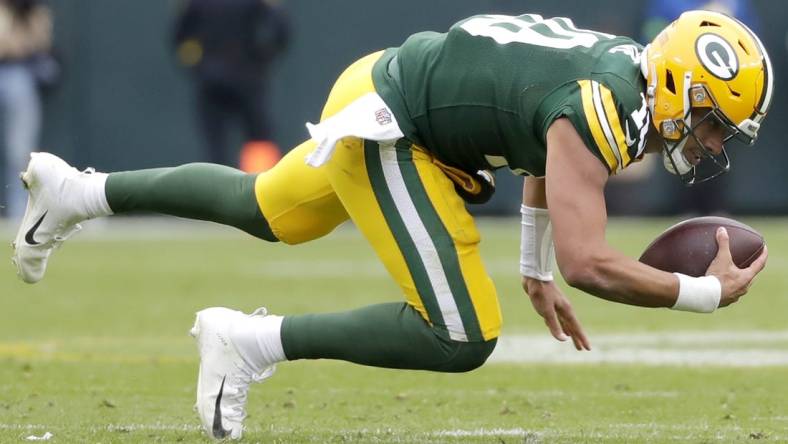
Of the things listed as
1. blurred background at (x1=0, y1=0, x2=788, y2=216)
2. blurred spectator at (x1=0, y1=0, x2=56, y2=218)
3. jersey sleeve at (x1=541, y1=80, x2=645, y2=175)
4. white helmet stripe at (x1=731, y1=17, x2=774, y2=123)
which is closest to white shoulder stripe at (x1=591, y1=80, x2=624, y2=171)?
jersey sleeve at (x1=541, y1=80, x2=645, y2=175)

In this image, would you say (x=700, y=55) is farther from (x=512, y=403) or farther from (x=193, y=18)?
(x=193, y=18)

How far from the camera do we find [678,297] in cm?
412

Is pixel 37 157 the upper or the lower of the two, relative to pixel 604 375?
Answer: upper

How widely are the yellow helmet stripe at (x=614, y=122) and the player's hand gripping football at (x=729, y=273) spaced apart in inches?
15.8

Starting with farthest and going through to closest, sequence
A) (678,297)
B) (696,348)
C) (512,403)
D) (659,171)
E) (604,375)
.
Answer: (659,171) → (696,348) → (604,375) → (512,403) → (678,297)

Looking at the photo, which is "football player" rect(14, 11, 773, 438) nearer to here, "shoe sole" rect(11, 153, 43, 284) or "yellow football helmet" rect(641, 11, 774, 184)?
"yellow football helmet" rect(641, 11, 774, 184)

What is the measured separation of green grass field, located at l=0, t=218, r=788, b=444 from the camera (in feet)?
15.6

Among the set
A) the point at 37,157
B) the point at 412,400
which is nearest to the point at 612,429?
the point at 412,400

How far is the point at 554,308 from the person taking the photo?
4.82m

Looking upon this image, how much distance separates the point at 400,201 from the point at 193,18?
939 cm

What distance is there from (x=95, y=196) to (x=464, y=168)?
1094 mm

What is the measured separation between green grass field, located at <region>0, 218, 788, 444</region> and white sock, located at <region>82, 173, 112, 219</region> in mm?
627

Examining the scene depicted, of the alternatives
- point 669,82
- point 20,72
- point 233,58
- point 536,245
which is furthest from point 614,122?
point 20,72

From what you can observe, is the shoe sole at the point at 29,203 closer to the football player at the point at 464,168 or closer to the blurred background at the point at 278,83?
the football player at the point at 464,168
